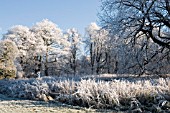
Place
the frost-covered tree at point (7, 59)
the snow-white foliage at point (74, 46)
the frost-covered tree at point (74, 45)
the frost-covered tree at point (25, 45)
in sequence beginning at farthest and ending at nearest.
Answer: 1. the frost-covered tree at point (74, 45)
2. the snow-white foliage at point (74, 46)
3. the frost-covered tree at point (25, 45)
4. the frost-covered tree at point (7, 59)

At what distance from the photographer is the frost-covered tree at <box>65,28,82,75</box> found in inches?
1981

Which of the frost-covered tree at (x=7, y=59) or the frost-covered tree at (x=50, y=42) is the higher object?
the frost-covered tree at (x=50, y=42)

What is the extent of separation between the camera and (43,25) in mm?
47125

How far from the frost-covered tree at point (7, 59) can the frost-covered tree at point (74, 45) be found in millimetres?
15666

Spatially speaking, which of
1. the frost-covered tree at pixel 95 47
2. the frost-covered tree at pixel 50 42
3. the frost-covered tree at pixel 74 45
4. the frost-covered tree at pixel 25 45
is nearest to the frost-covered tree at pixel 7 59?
the frost-covered tree at pixel 25 45

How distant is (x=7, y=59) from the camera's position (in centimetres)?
3475

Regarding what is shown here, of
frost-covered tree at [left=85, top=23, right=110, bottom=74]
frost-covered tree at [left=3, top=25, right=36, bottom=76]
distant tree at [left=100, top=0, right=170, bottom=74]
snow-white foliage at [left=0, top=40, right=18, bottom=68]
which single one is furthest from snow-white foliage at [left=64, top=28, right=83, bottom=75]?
distant tree at [left=100, top=0, right=170, bottom=74]

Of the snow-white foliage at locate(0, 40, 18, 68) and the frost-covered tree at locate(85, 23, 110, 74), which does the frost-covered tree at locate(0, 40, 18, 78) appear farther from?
the frost-covered tree at locate(85, 23, 110, 74)

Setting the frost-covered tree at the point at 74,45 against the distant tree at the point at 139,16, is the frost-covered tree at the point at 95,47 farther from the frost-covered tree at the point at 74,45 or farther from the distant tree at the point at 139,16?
the distant tree at the point at 139,16

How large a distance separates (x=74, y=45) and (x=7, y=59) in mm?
18247

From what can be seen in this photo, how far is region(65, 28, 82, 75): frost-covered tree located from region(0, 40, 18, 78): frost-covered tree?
1567 centimetres

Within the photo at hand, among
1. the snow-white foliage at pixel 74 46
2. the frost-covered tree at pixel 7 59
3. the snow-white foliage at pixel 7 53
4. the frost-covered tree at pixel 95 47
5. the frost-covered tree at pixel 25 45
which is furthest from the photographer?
the snow-white foliage at pixel 74 46

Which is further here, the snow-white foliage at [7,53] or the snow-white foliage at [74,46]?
the snow-white foliage at [74,46]

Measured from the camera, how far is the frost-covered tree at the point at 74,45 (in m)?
50.3
